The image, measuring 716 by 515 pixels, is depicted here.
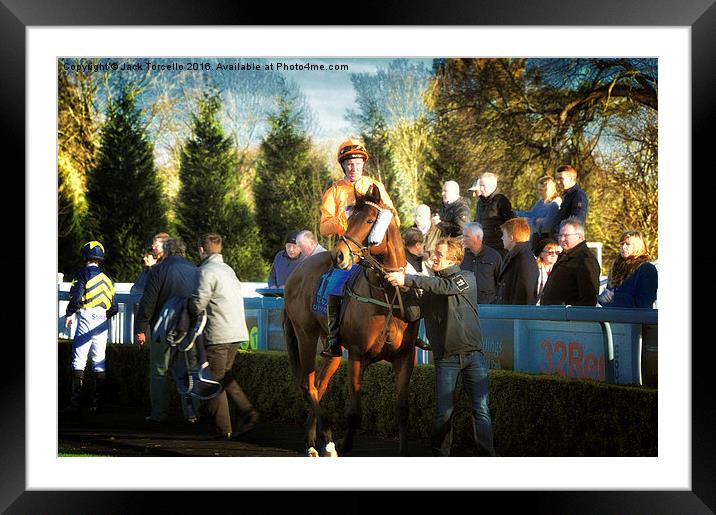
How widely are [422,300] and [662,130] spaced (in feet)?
7.27

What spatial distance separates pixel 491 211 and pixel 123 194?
903cm

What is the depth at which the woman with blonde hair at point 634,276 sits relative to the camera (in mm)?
7773

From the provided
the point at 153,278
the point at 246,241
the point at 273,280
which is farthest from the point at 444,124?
the point at 153,278

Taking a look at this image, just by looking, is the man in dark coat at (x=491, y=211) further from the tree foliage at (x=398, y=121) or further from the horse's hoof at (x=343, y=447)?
the tree foliage at (x=398, y=121)

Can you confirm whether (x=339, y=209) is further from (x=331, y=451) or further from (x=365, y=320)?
(x=331, y=451)

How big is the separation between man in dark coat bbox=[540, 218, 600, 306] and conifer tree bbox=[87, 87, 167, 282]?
9.72 m

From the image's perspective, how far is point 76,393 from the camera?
10.3 metres

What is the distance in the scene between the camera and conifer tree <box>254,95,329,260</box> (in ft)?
62.0

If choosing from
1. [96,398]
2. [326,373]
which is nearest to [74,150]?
[96,398]

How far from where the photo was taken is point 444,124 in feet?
52.9

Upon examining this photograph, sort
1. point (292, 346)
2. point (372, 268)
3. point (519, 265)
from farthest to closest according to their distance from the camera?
point (292, 346)
point (519, 265)
point (372, 268)

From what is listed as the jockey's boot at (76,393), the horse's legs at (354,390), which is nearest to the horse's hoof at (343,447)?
the horse's legs at (354,390)

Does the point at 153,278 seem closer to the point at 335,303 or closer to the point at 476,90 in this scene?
the point at 335,303

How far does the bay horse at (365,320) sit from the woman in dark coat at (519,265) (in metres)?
1.28
